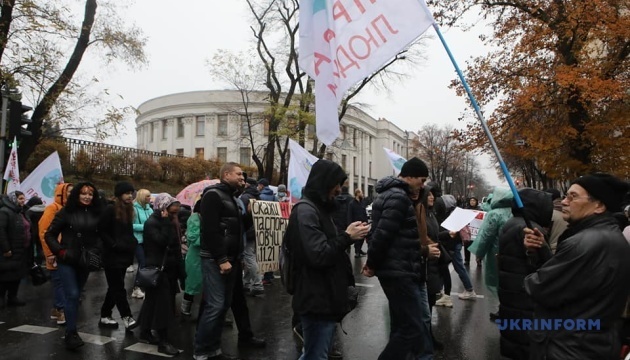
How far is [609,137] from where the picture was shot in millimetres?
14148

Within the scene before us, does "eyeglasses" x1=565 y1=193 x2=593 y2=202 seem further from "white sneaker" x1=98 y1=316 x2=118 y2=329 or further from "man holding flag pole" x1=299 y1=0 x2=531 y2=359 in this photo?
"white sneaker" x1=98 y1=316 x2=118 y2=329

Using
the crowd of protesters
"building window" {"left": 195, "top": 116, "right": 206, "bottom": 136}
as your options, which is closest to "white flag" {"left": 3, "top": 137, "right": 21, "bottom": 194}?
the crowd of protesters

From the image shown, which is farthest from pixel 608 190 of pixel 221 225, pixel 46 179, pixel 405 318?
pixel 46 179

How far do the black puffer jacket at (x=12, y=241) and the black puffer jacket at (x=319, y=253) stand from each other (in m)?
5.80

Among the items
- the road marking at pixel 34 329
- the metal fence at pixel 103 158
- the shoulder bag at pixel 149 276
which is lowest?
the road marking at pixel 34 329

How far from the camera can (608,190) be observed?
2.51 metres

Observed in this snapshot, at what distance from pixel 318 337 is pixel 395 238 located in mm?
1068

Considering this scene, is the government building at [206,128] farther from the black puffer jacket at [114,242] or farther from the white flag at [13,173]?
the black puffer jacket at [114,242]

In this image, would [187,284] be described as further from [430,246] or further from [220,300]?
[430,246]

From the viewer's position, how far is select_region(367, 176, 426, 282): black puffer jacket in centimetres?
380

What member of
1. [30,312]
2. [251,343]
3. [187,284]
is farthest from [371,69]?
[30,312]

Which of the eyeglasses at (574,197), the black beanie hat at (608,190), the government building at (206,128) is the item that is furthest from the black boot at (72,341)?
the government building at (206,128)

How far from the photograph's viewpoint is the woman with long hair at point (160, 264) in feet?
16.6

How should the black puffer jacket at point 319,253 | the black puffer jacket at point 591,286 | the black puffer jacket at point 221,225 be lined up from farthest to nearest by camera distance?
the black puffer jacket at point 221,225 < the black puffer jacket at point 319,253 < the black puffer jacket at point 591,286
